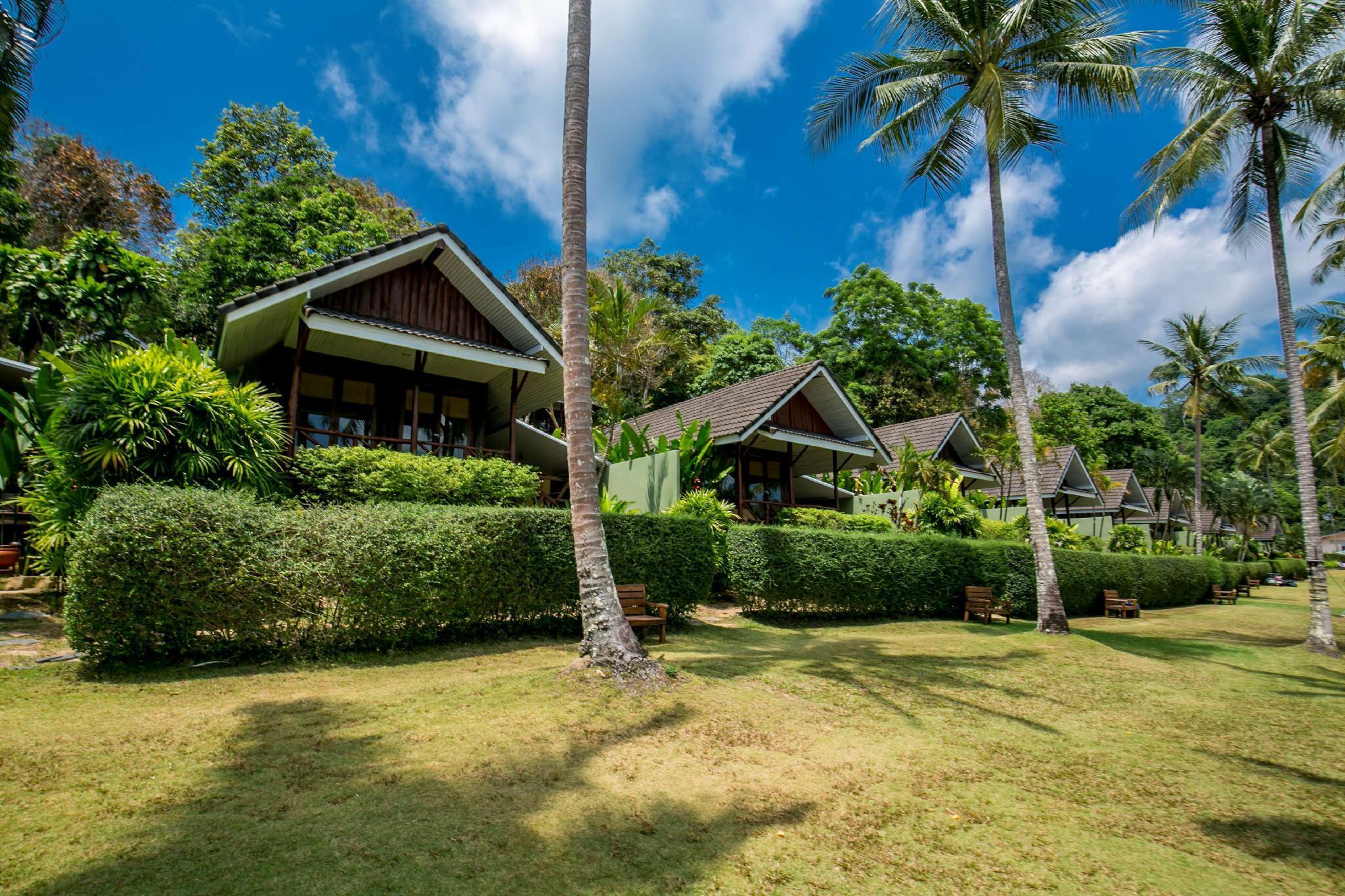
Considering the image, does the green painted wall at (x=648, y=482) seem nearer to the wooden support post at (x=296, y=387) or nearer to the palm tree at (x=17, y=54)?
the wooden support post at (x=296, y=387)

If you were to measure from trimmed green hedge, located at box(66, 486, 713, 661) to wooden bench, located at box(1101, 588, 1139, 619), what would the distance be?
19.4 metres

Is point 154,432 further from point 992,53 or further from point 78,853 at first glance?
point 992,53

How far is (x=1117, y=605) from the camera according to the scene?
21062mm

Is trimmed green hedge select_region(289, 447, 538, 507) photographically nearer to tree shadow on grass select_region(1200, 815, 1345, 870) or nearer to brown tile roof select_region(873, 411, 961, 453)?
tree shadow on grass select_region(1200, 815, 1345, 870)

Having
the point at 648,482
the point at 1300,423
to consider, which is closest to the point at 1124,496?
the point at 1300,423

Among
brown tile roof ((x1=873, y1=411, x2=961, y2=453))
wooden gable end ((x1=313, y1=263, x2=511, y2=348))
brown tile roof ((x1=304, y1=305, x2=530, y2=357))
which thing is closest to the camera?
brown tile roof ((x1=304, y1=305, x2=530, y2=357))

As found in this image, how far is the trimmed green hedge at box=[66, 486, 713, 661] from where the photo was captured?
6840 millimetres

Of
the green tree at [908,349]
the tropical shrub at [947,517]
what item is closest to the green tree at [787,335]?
the green tree at [908,349]

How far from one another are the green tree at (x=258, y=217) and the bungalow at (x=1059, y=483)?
30.7m

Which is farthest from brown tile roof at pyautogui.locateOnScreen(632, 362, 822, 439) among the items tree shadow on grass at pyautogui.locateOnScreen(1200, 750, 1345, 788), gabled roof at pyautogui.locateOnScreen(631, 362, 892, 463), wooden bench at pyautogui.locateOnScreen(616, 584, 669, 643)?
tree shadow on grass at pyautogui.locateOnScreen(1200, 750, 1345, 788)

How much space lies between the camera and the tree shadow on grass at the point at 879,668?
7555 mm

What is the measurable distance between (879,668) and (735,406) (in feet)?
42.0

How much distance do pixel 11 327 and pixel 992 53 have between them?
25.8 m

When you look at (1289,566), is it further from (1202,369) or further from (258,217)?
(258,217)
